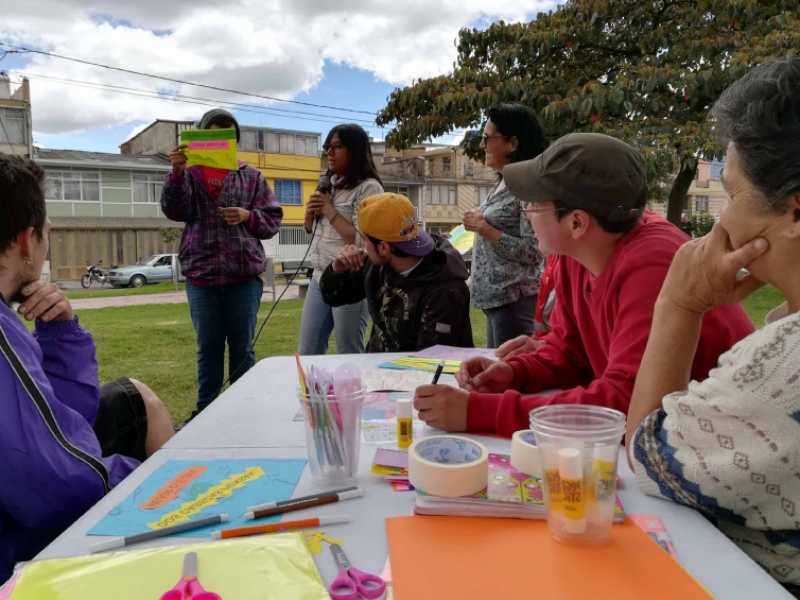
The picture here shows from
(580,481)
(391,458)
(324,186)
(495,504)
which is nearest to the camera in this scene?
(580,481)

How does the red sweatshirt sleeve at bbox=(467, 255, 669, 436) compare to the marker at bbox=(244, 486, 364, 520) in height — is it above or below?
above

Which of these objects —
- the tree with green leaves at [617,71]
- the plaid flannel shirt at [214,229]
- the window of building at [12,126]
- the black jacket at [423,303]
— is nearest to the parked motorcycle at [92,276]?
the window of building at [12,126]

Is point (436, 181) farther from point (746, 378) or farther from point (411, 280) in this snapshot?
point (746, 378)

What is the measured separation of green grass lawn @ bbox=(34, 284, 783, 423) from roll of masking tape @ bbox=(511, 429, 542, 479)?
8.77 ft

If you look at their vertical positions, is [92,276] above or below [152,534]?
below

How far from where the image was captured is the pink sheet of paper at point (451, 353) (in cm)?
221

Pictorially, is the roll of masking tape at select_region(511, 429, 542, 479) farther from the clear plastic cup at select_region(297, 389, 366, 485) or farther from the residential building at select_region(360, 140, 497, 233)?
the residential building at select_region(360, 140, 497, 233)

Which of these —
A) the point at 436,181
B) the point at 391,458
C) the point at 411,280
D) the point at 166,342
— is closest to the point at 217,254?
the point at 411,280

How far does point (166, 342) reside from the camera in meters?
6.98

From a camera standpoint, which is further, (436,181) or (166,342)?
(436,181)

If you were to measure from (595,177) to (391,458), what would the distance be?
2.80ft

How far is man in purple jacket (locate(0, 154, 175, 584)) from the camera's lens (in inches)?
41.7

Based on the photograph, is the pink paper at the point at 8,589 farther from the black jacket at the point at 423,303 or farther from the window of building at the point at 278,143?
the window of building at the point at 278,143

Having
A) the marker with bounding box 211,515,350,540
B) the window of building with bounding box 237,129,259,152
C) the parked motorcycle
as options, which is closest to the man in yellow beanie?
the marker with bounding box 211,515,350,540
